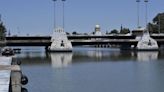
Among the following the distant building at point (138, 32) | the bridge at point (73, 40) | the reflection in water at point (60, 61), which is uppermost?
the distant building at point (138, 32)

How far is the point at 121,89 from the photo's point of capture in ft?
153

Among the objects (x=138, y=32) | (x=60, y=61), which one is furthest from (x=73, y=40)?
(x=60, y=61)

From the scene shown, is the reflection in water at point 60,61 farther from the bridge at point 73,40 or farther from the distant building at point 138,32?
the distant building at point 138,32

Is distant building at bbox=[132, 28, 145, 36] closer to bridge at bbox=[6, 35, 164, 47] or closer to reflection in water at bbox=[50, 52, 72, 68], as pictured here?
bridge at bbox=[6, 35, 164, 47]

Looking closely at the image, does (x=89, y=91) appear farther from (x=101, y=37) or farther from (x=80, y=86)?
(x=101, y=37)

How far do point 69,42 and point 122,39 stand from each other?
81.9ft

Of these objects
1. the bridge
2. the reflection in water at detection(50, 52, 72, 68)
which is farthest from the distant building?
the reflection in water at detection(50, 52, 72, 68)

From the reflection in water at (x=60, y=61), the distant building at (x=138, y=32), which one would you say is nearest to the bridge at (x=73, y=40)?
the distant building at (x=138, y=32)

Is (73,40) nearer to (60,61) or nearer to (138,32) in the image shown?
(138,32)

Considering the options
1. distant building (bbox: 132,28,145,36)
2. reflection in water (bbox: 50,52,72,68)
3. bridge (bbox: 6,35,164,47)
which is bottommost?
reflection in water (bbox: 50,52,72,68)

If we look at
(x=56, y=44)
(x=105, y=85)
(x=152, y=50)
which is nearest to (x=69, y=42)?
(x=56, y=44)

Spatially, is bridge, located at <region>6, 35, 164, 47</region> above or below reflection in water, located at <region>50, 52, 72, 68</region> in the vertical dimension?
above

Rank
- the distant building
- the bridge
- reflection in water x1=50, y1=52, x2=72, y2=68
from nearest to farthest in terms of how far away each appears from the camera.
A: reflection in water x1=50, y1=52, x2=72, y2=68 → the bridge → the distant building

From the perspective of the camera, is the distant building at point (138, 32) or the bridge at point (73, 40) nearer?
the bridge at point (73, 40)
